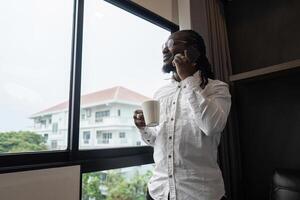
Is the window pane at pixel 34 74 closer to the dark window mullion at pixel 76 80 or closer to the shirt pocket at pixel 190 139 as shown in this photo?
the dark window mullion at pixel 76 80

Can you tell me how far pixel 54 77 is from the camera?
1199 mm

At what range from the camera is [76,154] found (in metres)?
1.17

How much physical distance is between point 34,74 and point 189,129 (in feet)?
2.59

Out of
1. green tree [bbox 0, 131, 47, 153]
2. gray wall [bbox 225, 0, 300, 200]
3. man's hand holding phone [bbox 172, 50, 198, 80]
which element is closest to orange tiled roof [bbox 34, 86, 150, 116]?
green tree [bbox 0, 131, 47, 153]

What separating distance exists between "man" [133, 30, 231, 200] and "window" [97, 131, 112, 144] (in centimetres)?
27

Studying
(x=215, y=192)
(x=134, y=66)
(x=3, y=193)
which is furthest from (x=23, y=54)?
(x=215, y=192)

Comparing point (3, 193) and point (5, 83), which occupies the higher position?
point (5, 83)

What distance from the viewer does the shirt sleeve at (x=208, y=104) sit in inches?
37.6

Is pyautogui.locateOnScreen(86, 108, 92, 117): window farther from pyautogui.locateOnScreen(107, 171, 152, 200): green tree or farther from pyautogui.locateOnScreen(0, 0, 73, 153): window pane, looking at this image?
pyautogui.locateOnScreen(107, 171, 152, 200): green tree

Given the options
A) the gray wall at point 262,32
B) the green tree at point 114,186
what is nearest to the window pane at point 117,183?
the green tree at point 114,186

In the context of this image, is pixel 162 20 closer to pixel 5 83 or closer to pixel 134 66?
pixel 134 66

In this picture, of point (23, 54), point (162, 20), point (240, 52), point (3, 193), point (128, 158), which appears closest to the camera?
point (3, 193)

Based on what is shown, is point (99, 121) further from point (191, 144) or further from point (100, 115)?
point (191, 144)

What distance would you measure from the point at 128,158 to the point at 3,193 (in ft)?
2.23
